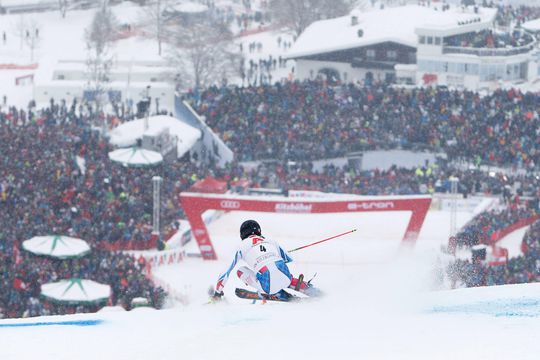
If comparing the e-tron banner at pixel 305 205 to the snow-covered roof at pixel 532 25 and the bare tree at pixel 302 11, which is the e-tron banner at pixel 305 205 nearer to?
the snow-covered roof at pixel 532 25

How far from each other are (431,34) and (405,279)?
126 feet

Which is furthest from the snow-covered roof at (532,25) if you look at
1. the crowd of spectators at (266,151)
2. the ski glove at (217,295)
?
the ski glove at (217,295)

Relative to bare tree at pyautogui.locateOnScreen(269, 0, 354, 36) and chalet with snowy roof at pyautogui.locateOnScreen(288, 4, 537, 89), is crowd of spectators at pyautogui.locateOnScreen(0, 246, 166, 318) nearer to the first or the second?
chalet with snowy roof at pyautogui.locateOnScreen(288, 4, 537, 89)

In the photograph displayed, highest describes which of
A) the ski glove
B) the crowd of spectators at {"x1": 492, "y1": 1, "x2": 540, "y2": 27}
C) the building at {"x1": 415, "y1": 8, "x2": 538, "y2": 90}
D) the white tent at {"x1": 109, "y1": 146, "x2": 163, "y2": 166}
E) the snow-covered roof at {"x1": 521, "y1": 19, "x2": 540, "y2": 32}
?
the crowd of spectators at {"x1": 492, "y1": 1, "x2": 540, "y2": 27}

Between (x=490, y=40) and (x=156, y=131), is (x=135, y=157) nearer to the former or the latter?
(x=156, y=131)

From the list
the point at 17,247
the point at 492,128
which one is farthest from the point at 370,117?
the point at 17,247

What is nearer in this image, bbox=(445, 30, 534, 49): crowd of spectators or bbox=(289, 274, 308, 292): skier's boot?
bbox=(289, 274, 308, 292): skier's boot

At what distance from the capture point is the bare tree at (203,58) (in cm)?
5859

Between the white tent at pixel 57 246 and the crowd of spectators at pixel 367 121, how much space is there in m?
14.6

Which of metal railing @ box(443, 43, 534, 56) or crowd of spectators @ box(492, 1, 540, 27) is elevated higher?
crowd of spectators @ box(492, 1, 540, 27)

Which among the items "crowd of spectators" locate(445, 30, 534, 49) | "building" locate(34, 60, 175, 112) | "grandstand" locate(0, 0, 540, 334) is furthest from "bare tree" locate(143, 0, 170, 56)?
"crowd of spectators" locate(445, 30, 534, 49)

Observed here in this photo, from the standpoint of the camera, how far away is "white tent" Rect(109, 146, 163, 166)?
3434 cm

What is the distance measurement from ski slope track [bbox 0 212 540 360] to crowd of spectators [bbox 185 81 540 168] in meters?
25.8

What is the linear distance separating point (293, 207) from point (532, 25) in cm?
2845
